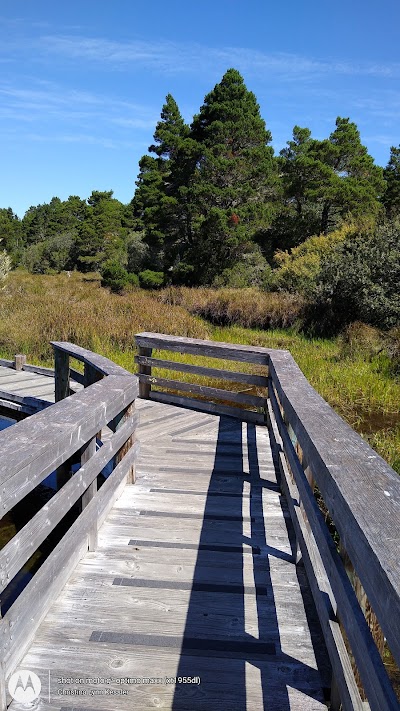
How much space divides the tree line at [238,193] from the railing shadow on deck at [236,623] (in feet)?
76.9

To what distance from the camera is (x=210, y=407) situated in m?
6.82

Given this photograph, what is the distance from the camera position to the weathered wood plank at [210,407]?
20.8ft

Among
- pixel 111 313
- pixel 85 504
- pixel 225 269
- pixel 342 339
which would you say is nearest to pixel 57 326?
pixel 111 313

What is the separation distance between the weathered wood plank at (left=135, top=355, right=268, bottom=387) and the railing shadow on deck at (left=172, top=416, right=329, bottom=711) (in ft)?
7.02

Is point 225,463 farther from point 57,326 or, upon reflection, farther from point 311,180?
point 311,180

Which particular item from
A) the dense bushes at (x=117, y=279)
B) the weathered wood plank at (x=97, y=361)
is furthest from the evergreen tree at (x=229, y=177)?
the weathered wood plank at (x=97, y=361)

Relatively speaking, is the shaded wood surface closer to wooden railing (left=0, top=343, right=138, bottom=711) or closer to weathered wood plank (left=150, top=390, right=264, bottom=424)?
weathered wood plank (left=150, top=390, right=264, bottom=424)

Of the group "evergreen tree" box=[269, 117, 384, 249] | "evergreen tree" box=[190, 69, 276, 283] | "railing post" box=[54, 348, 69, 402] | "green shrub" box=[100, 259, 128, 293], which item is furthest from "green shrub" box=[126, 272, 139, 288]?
"railing post" box=[54, 348, 69, 402]

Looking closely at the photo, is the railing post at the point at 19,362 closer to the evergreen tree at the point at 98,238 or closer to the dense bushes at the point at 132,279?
the dense bushes at the point at 132,279

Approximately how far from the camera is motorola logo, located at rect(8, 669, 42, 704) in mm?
2010

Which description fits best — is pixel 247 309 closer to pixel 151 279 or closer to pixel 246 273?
pixel 246 273

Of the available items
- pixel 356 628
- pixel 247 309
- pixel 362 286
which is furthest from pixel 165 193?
pixel 356 628

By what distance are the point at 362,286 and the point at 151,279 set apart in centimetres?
1939

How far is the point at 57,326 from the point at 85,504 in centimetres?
880
